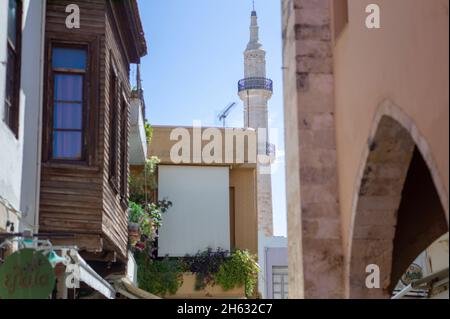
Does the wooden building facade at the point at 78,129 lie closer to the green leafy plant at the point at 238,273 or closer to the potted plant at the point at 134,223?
the potted plant at the point at 134,223

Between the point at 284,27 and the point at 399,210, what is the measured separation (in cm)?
282

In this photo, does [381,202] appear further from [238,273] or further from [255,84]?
[255,84]

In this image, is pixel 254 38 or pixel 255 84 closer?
pixel 255 84

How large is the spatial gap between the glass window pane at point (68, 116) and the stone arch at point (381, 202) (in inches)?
183

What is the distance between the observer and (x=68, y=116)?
12.6 meters

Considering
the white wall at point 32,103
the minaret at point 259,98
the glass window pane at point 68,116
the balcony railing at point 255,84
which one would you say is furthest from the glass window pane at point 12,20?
the balcony railing at point 255,84

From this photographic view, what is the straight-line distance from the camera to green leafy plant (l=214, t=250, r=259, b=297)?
77.9 ft

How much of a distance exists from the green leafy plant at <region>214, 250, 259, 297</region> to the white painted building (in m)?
12.5

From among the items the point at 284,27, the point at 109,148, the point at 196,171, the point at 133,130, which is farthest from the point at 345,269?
the point at 196,171

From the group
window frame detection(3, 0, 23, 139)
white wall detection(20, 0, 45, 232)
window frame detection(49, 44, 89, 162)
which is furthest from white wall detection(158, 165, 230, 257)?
window frame detection(3, 0, 23, 139)

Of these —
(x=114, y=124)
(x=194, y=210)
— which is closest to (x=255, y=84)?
(x=194, y=210)

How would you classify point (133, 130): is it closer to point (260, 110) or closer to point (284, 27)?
point (284, 27)

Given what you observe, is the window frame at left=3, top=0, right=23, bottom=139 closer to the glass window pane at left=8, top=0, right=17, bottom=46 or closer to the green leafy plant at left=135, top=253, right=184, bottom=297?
the glass window pane at left=8, top=0, right=17, bottom=46

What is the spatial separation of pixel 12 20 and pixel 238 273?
14.3m
